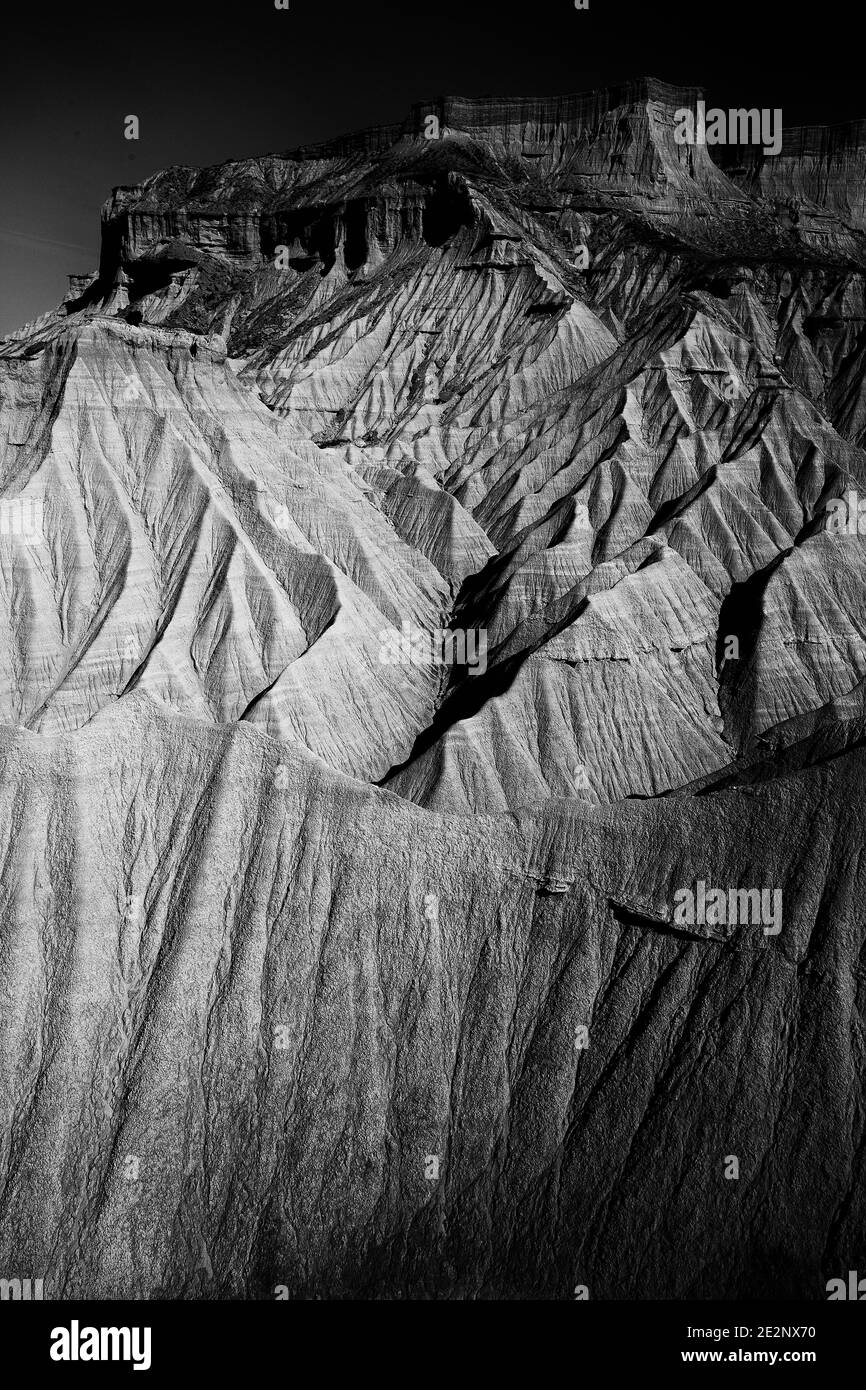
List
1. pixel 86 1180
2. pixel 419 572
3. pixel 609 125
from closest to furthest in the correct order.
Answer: pixel 86 1180
pixel 419 572
pixel 609 125

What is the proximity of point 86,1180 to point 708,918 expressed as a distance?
47.5 ft

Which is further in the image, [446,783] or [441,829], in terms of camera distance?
[446,783]

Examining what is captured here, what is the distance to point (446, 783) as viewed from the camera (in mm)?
43812

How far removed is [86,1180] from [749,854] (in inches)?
631

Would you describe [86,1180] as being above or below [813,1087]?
below

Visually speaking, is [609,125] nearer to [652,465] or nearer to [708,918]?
[652,465]

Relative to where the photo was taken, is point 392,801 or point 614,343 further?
point 614,343

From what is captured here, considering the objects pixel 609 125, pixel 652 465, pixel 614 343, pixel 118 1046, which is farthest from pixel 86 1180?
pixel 609 125

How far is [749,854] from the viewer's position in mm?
31531

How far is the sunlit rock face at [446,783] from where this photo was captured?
28.7m

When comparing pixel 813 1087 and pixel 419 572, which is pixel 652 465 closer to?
pixel 419 572

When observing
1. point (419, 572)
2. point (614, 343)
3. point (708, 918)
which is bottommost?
point (708, 918)

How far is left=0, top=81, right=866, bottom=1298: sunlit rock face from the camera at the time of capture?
28688mm
